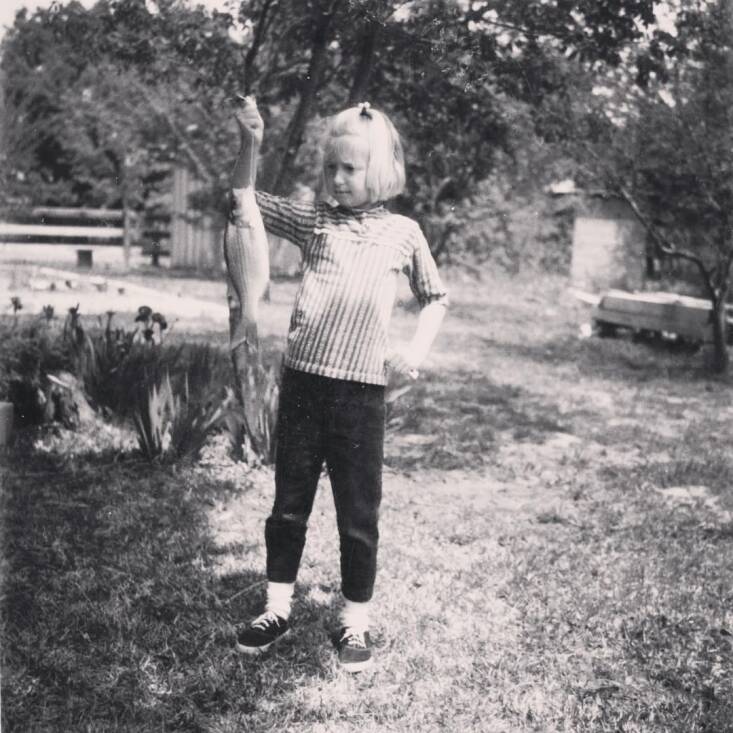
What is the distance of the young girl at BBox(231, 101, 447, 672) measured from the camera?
8.78 feet

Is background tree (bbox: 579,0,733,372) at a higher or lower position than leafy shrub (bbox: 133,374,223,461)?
higher

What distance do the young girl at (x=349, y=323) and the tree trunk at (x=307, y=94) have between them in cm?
258

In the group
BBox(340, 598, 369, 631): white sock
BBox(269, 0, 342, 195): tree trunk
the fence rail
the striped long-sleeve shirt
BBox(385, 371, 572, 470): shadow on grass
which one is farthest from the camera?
the fence rail

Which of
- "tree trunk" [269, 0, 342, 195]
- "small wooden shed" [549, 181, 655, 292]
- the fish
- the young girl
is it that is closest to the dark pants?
the young girl

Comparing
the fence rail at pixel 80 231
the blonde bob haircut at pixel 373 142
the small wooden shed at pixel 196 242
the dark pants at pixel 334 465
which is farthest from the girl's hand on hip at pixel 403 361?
the small wooden shed at pixel 196 242

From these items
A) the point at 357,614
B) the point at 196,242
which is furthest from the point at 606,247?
the point at 357,614

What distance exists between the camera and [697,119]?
8836 mm

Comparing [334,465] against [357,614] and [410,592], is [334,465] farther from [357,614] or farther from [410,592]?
[410,592]

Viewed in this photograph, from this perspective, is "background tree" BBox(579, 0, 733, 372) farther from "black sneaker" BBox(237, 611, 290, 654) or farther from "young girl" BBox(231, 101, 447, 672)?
"black sneaker" BBox(237, 611, 290, 654)

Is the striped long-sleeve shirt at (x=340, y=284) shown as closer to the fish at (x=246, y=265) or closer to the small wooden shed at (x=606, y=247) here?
the fish at (x=246, y=265)

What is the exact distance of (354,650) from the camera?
2.87 metres

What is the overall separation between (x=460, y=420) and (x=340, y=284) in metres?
4.32

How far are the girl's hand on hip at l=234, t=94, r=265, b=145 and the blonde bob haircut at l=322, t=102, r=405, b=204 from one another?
343mm

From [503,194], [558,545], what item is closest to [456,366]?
[558,545]
